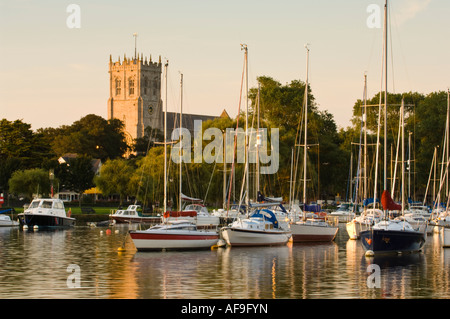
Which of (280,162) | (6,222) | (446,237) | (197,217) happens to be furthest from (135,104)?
(446,237)

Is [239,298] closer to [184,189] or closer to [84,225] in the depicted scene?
[84,225]

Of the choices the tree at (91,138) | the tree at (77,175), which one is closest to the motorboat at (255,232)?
the tree at (77,175)

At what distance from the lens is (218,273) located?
100ft

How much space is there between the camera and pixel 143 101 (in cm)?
19750

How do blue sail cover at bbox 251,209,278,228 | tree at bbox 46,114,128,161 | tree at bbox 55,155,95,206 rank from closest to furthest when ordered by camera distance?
blue sail cover at bbox 251,209,278,228, tree at bbox 55,155,95,206, tree at bbox 46,114,128,161

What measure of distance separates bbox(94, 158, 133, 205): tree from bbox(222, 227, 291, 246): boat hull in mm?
50173

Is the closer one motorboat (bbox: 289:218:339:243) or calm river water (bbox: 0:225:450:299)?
calm river water (bbox: 0:225:450:299)

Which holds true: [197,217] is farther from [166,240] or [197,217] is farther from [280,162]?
[280,162]

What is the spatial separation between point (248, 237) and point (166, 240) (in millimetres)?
5560

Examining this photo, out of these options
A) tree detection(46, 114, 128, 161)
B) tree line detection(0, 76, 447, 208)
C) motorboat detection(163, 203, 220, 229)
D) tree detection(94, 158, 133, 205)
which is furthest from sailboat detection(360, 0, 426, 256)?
tree detection(46, 114, 128, 161)

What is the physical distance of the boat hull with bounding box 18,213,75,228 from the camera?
59594mm

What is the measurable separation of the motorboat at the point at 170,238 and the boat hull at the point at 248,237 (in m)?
1.71

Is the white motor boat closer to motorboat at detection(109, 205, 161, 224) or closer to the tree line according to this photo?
motorboat at detection(109, 205, 161, 224)

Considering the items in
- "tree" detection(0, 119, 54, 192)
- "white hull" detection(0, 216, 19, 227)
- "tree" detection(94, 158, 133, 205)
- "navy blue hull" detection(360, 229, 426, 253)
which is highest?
"tree" detection(0, 119, 54, 192)
